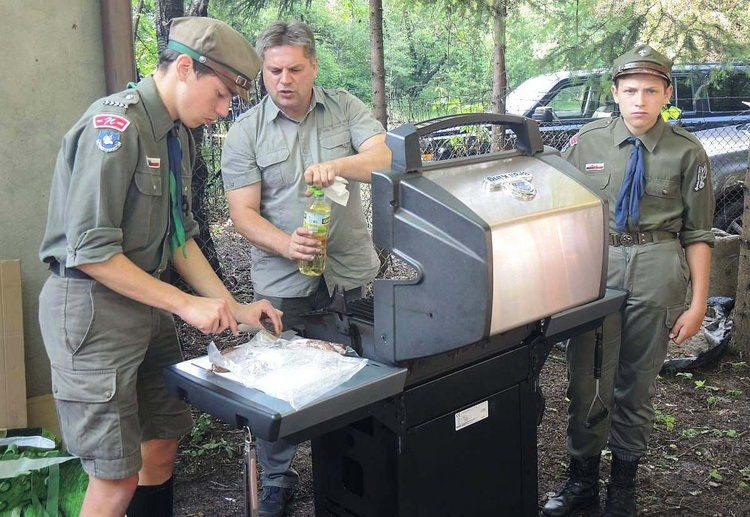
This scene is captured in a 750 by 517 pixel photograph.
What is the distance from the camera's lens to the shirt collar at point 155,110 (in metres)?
1.87

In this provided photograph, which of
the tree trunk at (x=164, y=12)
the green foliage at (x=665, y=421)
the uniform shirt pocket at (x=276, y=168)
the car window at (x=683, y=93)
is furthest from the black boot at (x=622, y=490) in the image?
the car window at (x=683, y=93)

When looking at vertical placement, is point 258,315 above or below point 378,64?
below

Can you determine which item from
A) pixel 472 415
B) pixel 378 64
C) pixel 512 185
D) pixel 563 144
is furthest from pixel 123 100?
pixel 563 144

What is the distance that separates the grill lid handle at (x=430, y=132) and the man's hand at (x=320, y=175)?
36 centimetres

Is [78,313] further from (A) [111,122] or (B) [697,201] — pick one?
(B) [697,201]

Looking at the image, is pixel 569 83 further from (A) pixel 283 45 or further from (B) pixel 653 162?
(A) pixel 283 45

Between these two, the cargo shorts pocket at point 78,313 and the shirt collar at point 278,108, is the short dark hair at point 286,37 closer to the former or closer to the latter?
the shirt collar at point 278,108

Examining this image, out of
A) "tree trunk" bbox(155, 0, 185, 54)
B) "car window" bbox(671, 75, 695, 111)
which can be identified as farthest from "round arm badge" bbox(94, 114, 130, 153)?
"car window" bbox(671, 75, 695, 111)

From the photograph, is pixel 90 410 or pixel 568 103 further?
pixel 568 103

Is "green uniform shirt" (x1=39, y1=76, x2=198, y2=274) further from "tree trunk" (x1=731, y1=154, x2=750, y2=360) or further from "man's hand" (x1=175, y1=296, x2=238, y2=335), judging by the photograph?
"tree trunk" (x1=731, y1=154, x2=750, y2=360)

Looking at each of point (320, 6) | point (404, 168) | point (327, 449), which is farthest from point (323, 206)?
point (320, 6)

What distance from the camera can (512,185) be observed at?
1.73 meters

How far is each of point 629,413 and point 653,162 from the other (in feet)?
3.09

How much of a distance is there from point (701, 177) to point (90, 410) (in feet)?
7.04
